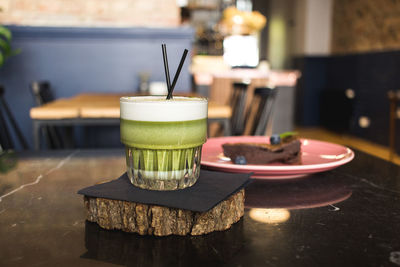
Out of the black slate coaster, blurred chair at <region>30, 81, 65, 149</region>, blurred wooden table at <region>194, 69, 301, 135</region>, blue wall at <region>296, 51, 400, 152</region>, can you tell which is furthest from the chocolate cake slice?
blue wall at <region>296, 51, 400, 152</region>

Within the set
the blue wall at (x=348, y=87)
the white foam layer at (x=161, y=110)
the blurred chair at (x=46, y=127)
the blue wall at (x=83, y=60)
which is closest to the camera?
the white foam layer at (x=161, y=110)

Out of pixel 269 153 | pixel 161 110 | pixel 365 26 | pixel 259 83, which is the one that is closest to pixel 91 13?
pixel 259 83

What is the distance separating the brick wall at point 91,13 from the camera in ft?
12.7

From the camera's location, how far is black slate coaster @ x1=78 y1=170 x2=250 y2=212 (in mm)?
545

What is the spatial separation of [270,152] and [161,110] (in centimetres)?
34

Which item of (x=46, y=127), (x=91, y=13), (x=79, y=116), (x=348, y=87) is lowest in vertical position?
(x=348, y=87)

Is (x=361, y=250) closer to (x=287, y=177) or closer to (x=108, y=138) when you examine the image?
(x=287, y=177)

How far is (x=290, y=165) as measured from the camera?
2.86 ft

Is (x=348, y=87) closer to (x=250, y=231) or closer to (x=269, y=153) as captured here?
(x=269, y=153)

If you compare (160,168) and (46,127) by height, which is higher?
(160,168)

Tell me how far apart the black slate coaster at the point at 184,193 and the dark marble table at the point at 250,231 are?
5cm

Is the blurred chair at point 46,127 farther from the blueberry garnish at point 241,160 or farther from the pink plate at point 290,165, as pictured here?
the blueberry garnish at point 241,160

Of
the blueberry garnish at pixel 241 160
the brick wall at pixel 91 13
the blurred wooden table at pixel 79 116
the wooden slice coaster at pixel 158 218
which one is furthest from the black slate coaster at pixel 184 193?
the brick wall at pixel 91 13

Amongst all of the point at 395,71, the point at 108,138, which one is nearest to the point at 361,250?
the point at 108,138
